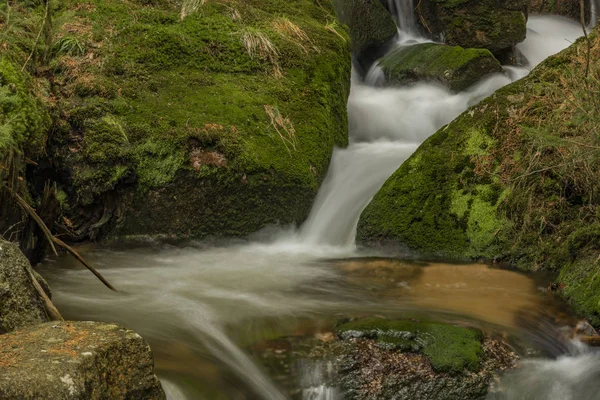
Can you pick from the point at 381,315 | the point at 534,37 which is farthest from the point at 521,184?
the point at 534,37

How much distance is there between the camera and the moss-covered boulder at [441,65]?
1077cm

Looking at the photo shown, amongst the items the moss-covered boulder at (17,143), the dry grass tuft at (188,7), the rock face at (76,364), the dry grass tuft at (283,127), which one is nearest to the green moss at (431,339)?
the rock face at (76,364)

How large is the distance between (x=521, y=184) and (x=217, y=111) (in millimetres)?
3272

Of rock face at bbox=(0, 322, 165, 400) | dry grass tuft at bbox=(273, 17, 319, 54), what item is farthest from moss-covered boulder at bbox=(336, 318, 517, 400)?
dry grass tuft at bbox=(273, 17, 319, 54)

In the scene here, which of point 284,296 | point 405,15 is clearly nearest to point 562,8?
point 405,15

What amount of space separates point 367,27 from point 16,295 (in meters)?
9.79

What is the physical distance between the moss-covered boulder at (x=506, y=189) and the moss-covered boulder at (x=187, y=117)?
122 cm

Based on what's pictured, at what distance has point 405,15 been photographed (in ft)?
44.1

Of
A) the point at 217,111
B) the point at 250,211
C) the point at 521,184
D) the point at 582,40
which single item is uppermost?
the point at 582,40

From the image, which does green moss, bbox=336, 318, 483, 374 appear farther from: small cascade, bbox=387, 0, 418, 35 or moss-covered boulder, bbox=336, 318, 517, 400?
small cascade, bbox=387, 0, 418, 35

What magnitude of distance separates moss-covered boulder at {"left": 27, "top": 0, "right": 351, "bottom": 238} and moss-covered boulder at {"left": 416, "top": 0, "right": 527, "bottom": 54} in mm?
4739

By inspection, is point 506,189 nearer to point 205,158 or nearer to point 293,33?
point 205,158

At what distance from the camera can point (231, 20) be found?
28.7ft

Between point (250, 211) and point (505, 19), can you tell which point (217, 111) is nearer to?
point (250, 211)
